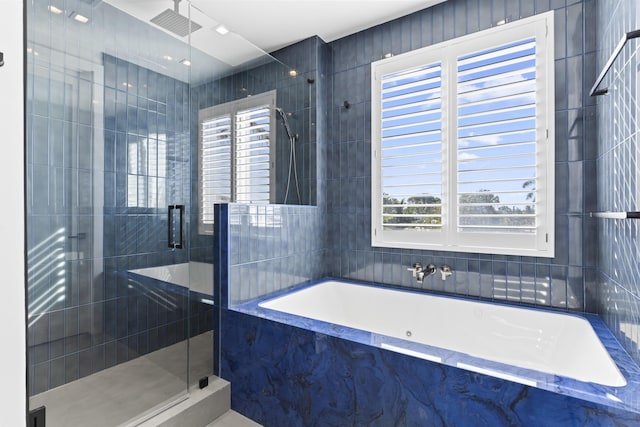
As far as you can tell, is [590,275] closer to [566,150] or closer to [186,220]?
[566,150]

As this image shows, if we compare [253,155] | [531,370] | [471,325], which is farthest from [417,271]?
[253,155]

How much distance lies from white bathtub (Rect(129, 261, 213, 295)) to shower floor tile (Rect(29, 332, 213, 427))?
1.01 feet

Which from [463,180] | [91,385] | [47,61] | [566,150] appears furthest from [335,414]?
[47,61]

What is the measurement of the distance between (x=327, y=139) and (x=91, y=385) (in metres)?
2.37

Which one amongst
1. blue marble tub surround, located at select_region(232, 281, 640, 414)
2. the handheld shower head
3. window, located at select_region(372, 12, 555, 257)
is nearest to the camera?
blue marble tub surround, located at select_region(232, 281, 640, 414)

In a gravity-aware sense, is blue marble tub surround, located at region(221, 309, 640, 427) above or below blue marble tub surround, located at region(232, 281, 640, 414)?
below

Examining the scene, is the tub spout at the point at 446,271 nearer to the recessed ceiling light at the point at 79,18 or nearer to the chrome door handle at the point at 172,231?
the chrome door handle at the point at 172,231

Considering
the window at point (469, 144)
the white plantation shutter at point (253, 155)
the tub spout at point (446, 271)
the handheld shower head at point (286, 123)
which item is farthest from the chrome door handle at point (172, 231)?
the tub spout at point (446, 271)

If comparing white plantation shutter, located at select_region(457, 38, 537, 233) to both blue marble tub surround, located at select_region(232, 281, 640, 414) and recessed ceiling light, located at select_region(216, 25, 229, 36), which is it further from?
recessed ceiling light, located at select_region(216, 25, 229, 36)

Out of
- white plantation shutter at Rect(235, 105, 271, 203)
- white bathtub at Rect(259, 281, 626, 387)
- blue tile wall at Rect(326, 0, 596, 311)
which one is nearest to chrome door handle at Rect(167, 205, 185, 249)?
white plantation shutter at Rect(235, 105, 271, 203)

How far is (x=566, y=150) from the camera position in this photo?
200 cm

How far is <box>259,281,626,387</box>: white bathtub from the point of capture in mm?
1725

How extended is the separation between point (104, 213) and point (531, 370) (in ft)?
6.75

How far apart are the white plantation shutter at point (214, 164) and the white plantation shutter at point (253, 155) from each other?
9 cm
